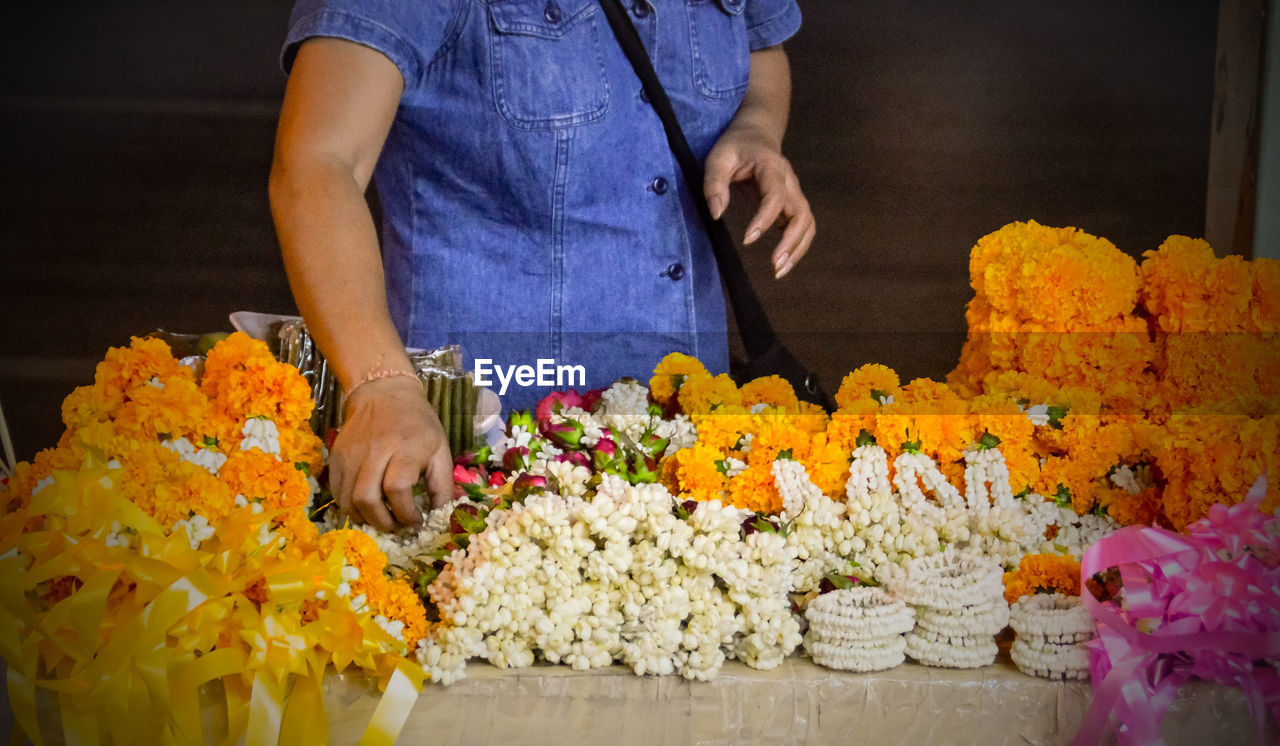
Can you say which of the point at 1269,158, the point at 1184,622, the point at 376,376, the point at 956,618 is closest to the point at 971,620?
the point at 956,618

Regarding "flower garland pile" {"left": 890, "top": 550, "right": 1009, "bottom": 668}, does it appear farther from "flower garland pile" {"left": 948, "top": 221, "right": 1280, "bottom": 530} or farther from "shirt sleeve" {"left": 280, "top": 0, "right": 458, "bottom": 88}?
"shirt sleeve" {"left": 280, "top": 0, "right": 458, "bottom": 88}

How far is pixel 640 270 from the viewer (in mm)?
1263

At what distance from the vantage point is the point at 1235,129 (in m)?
1.62

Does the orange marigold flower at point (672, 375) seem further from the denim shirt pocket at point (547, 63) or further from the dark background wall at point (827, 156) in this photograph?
the dark background wall at point (827, 156)

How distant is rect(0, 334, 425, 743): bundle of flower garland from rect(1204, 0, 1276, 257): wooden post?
1.57m

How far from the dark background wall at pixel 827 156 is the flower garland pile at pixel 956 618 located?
1.10m

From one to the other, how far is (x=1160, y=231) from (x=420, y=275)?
4.46ft

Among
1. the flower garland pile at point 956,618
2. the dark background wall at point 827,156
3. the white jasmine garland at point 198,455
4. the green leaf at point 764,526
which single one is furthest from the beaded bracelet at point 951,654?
the dark background wall at point 827,156

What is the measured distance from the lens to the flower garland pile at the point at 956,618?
2.35 ft

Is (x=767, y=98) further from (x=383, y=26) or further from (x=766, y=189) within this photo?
(x=383, y=26)

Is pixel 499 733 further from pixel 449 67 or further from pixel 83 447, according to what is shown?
pixel 449 67

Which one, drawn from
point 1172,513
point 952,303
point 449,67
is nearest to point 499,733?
point 1172,513

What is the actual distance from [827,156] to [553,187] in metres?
0.84

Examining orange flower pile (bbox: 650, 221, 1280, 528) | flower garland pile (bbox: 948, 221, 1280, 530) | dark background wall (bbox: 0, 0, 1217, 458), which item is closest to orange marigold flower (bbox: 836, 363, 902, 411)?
orange flower pile (bbox: 650, 221, 1280, 528)
